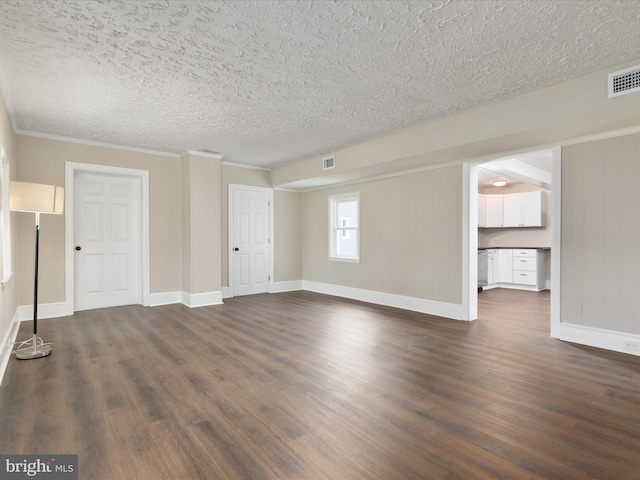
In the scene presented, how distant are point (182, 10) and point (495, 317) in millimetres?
5221

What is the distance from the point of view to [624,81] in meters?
2.81

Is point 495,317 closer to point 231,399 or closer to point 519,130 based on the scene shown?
point 519,130

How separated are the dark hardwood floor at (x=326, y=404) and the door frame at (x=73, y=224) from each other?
39.6 inches

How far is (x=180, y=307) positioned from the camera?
5.76 metres

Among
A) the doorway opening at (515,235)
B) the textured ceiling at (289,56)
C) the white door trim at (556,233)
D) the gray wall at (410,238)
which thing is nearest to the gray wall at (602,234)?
the white door trim at (556,233)

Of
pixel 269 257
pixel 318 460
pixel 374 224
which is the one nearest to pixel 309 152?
pixel 374 224

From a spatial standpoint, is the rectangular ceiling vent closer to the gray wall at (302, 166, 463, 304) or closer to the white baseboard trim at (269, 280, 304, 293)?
the gray wall at (302, 166, 463, 304)

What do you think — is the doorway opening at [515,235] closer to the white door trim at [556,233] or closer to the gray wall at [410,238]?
the gray wall at [410,238]

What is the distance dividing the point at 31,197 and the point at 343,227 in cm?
493

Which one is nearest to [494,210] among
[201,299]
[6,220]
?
[201,299]

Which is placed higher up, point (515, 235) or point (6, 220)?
point (6, 220)

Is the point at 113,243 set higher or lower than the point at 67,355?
higher

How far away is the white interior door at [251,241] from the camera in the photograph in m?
6.88

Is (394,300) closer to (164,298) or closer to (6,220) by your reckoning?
(164,298)
